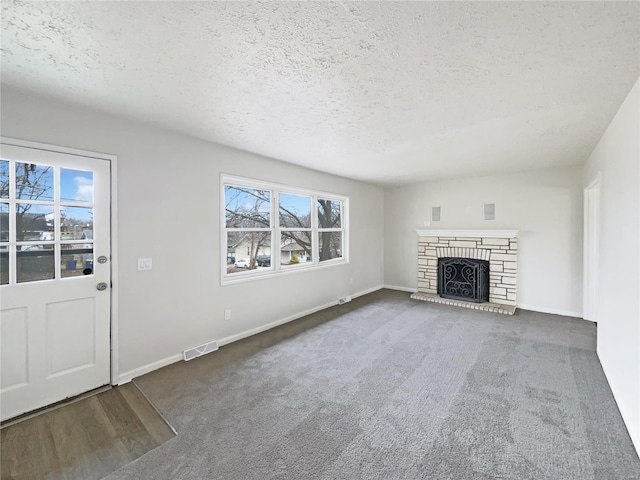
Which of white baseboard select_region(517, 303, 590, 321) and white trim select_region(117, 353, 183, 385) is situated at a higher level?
white baseboard select_region(517, 303, 590, 321)

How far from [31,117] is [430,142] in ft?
12.0

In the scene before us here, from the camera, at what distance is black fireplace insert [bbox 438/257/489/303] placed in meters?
5.11

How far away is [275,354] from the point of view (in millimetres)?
3107

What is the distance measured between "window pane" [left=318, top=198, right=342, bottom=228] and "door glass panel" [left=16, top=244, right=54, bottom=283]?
353 centimetres

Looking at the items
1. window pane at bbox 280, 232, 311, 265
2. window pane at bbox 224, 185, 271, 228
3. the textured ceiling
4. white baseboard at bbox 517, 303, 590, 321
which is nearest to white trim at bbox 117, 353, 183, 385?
window pane at bbox 224, 185, 271, 228

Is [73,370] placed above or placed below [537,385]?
above

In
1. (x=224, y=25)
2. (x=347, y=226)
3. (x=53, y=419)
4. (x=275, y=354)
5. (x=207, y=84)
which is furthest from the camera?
(x=347, y=226)

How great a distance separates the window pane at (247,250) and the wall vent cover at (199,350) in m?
0.89

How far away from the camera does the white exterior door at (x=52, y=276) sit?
2.07 meters

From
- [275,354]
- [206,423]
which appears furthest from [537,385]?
[206,423]

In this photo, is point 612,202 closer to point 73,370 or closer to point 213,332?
point 213,332

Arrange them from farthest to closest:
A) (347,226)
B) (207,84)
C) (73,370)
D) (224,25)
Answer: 1. (347,226)
2. (73,370)
3. (207,84)
4. (224,25)

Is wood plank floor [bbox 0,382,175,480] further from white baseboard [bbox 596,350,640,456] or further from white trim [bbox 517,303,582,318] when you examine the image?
white trim [bbox 517,303,582,318]

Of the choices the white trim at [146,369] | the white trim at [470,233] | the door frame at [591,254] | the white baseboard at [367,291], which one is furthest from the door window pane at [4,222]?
Result: the door frame at [591,254]
